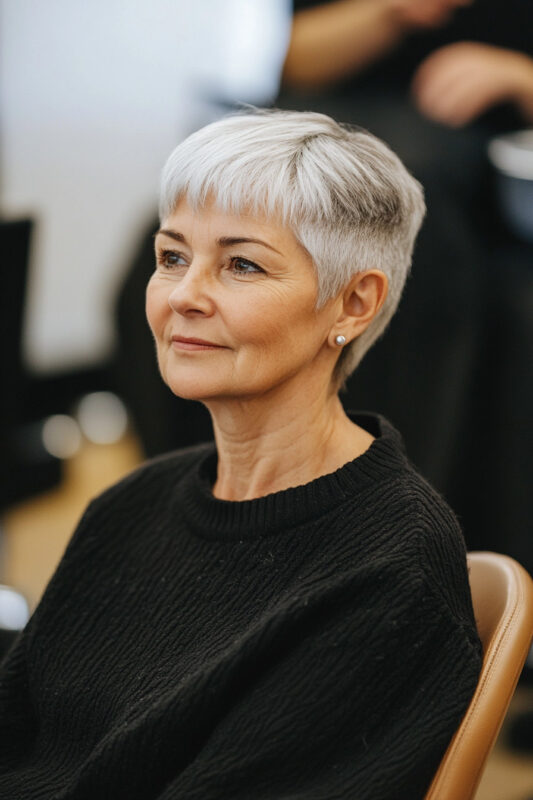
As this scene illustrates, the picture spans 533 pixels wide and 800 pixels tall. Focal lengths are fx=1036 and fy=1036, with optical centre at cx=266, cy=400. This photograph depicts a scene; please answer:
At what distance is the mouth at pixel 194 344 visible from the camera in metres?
1.25

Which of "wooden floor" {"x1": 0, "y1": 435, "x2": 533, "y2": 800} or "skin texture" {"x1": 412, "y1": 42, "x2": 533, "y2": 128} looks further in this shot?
"skin texture" {"x1": 412, "y1": 42, "x2": 533, "y2": 128}

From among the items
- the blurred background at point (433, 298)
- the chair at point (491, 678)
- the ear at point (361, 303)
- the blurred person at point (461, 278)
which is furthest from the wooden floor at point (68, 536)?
the ear at point (361, 303)

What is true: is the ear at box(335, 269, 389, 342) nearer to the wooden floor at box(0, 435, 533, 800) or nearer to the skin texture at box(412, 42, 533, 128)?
the wooden floor at box(0, 435, 533, 800)

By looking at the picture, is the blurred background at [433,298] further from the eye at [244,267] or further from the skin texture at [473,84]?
the eye at [244,267]

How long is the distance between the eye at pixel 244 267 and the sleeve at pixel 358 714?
0.39 meters

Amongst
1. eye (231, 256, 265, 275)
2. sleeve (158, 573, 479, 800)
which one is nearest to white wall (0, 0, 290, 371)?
eye (231, 256, 265, 275)

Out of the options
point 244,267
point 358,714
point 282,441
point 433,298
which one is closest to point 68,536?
point 433,298

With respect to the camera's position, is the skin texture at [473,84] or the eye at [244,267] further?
the skin texture at [473,84]

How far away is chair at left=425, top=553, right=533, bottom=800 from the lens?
3.49 feet

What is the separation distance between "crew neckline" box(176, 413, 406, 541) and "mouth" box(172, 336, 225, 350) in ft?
0.64

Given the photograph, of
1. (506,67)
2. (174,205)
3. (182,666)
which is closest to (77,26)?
(506,67)

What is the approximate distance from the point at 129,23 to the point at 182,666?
11.5ft

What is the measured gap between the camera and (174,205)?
50.2 inches

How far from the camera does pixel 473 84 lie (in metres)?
2.57
